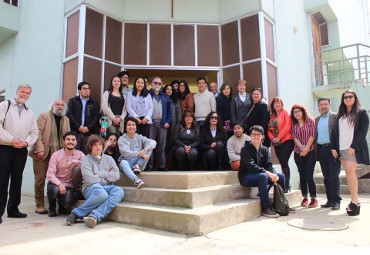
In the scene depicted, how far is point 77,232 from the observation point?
3.39 m

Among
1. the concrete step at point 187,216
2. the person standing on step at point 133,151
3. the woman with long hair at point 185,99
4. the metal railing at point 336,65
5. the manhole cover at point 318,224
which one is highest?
the metal railing at point 336,65

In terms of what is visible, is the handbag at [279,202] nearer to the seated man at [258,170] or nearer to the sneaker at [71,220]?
the seated man at [258,170]

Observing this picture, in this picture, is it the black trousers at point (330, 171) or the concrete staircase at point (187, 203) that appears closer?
the concrete staircase at point (187, 203)

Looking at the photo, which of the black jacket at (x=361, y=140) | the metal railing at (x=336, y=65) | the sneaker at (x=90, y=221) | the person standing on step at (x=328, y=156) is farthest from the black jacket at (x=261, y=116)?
the metal railing at (x=336, y=65)

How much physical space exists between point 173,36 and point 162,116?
111 inches

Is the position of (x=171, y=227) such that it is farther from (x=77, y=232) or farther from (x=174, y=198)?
(x=77, y=232)

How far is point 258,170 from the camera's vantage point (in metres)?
4.23

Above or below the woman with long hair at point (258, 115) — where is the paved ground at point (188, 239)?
below

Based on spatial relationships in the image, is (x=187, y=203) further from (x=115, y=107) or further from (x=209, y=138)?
(x=115, y=107)

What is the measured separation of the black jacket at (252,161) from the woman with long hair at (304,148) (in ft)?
2.28

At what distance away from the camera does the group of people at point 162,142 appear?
4.12 meters

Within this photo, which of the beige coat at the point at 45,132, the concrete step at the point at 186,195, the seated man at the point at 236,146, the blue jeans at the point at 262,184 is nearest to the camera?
the concrete step at the point at 186,195

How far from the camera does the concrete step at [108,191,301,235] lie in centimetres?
323

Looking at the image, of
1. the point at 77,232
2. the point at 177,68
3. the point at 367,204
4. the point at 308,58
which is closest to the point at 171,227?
the point at 77,232
